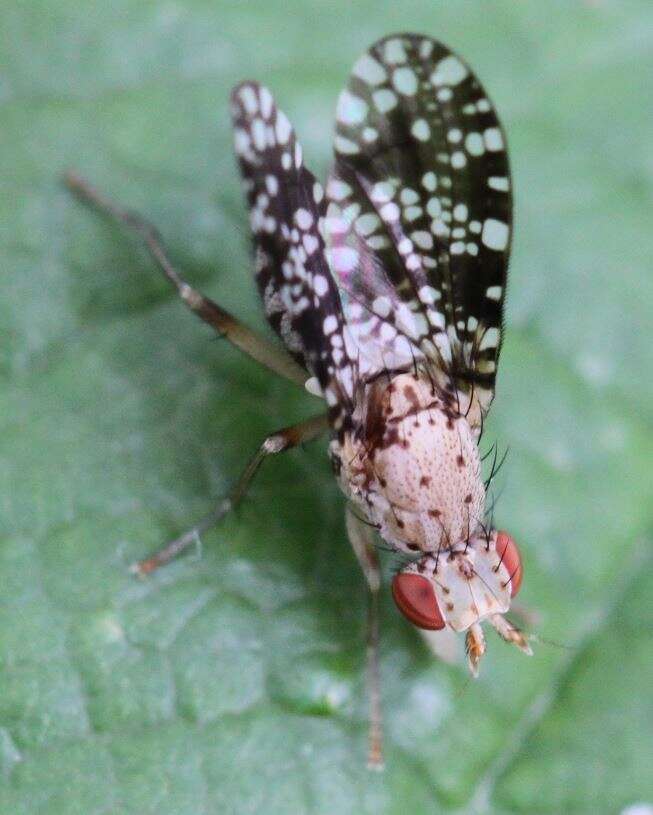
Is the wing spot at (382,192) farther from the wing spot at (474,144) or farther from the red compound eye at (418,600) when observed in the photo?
the red compound eye at (418,600)

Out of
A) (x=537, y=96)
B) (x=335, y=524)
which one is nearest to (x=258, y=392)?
(x=335, y=524)

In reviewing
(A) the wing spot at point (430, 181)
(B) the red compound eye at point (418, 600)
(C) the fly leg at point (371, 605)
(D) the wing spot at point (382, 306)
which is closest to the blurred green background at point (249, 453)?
(C) the fly leg at point (371, 605)

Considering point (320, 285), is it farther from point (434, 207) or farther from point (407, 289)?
point (434, 207)

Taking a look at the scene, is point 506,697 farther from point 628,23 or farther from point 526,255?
point 628,23

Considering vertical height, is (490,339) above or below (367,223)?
below

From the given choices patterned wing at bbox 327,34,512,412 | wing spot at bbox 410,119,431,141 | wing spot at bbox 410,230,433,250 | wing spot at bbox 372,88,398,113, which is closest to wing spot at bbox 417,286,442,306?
patterned wing at bbox 327,34,512,412

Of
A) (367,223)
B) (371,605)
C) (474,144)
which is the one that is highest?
(474,144)

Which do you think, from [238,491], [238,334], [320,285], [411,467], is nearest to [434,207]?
[320,285]
